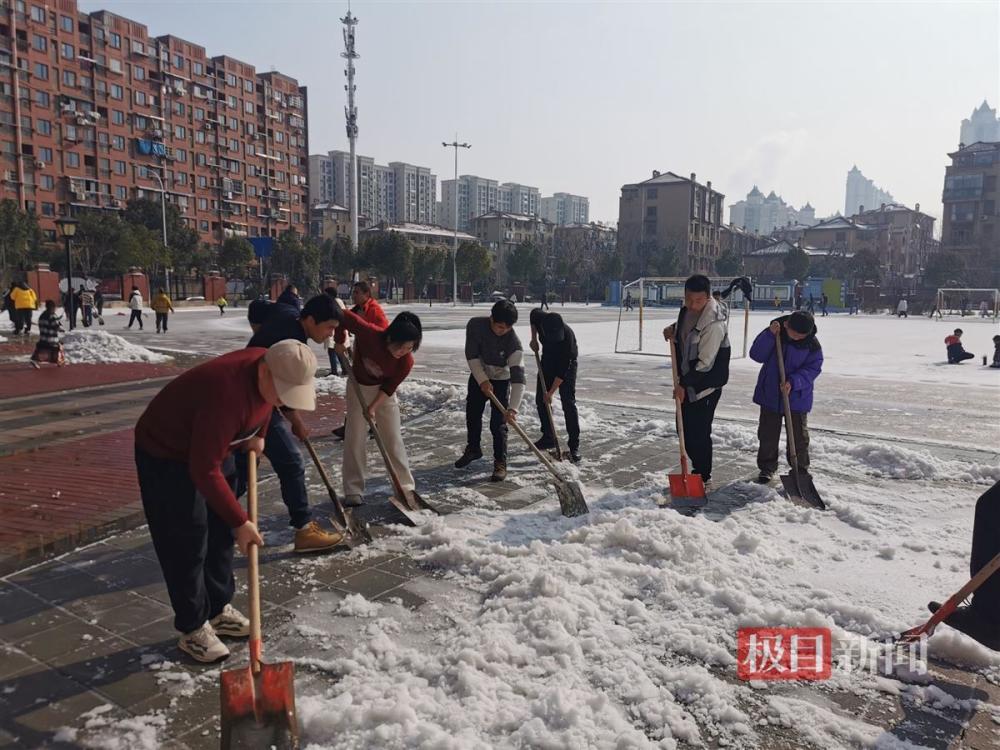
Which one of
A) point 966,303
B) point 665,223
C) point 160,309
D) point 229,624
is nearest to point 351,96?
point 160,309

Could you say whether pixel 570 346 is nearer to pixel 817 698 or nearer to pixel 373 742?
pixel 817 698

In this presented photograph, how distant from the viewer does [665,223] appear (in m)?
89.2

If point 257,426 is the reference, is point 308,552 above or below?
below

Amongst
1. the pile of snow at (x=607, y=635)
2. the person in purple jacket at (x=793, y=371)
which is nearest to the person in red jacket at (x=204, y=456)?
the pile of snow at (x=607, y=635)

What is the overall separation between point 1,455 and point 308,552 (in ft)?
14.4

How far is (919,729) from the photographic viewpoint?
268 centimetres

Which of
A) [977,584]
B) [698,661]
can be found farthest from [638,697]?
[977,584]

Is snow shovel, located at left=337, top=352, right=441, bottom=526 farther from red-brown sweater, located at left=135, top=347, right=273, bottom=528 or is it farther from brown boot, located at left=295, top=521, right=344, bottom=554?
red-brown sweater, located at left=135, top=347, right=273, bottom=528

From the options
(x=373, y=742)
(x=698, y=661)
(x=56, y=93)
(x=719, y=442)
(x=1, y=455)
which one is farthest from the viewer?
(x=56, y=93)

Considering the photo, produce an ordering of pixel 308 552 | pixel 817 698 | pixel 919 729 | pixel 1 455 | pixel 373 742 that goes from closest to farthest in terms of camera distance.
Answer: pixel 373 742 → pixel 919 729 → pixel 817 698 → pixel 308 552 → pixel 1 455

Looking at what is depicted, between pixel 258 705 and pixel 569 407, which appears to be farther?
pixel 569 407

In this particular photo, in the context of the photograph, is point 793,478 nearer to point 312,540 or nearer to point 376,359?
point 376,359

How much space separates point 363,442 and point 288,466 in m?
0.89

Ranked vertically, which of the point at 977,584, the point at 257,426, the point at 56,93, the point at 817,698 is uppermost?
the point at 56,93
